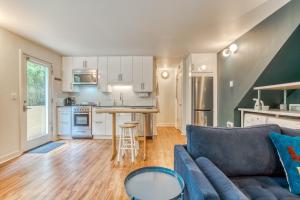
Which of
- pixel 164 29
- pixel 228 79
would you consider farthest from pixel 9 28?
pixel 228 79

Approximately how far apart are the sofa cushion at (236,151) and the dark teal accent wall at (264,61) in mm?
1833

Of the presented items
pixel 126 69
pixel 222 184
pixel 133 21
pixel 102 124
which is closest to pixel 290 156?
pixel 222 184

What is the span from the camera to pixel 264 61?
304cm

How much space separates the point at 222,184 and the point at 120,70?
4.81 metres

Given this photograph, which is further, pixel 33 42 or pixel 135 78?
pixel 135 78

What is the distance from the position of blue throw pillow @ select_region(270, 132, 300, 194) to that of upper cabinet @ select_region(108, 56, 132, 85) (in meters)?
4.38

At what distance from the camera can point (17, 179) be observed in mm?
2564

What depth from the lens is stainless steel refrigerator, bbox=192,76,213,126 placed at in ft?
16.6

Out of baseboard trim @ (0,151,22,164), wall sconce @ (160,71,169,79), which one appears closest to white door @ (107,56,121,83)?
wall sconce @ (160,71,169,79)

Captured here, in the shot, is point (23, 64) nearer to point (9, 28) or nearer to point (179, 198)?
point (9, 28)

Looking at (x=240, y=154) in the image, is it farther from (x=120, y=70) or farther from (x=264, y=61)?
(x=120, y=70)

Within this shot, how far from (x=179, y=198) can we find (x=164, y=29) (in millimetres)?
3095

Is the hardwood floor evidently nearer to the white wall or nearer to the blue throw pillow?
the white wall

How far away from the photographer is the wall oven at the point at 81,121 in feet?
16.8
